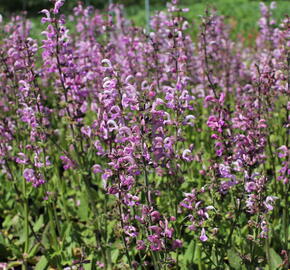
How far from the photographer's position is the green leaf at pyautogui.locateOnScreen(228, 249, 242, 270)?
A: 11.4 ft

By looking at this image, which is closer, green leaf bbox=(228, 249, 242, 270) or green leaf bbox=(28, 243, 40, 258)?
green leaf bbox=(228, 249, 242, 270)

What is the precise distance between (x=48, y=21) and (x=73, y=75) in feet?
2.23

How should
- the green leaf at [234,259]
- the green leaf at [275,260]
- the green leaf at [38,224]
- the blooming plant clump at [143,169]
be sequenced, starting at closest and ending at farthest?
the blooming plant clump at [143,169]
the green leaf at [234,259]
the green leaf at [275,260]
the green leaf at [38,224]

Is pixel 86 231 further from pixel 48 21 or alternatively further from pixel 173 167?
pixel 48 21

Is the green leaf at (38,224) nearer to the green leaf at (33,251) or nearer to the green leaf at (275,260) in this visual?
the green leaf at (33,251)

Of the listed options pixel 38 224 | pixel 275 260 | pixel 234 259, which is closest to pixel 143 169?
pixel 234 259

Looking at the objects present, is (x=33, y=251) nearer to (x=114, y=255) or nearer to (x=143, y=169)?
(x=114, y=255)

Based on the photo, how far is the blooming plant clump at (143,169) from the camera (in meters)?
2.93

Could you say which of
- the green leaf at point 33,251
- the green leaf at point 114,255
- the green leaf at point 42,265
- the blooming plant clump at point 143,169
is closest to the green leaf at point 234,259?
the blooming plant clump at point 143,169

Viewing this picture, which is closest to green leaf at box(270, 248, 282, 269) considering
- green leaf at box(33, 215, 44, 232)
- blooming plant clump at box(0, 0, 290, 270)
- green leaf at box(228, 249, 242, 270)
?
blooming plant clump at box(0, 0, 290, 270)

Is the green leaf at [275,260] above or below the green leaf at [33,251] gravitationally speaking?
below

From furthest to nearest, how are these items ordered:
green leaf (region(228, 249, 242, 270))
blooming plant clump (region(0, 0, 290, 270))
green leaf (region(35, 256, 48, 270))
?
1. green leaf (region(35, 256, 48, 270))
2. green leaf (region(228, 249, 242, 270))
3. blooming plant clump (region(0, 0, 290, 270))

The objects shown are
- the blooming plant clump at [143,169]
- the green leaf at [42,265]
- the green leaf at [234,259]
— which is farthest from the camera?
the green leaf at [42,265]

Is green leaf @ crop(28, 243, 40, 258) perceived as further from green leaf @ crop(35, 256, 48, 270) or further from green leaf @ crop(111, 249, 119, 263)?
green leaf @ crop(111, 249, 119, 263)
